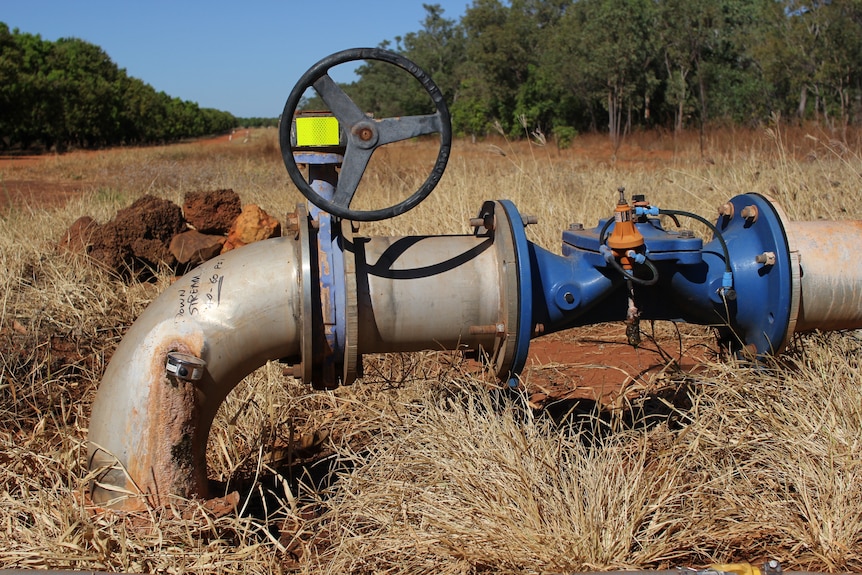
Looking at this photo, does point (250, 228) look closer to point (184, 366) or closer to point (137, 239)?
point (137, 239)

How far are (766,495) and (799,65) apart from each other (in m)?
17.4

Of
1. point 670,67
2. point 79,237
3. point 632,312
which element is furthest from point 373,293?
point 670,67

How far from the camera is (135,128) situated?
32.8 m

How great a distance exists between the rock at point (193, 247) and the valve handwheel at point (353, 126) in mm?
2798

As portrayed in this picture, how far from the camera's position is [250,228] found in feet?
14.7

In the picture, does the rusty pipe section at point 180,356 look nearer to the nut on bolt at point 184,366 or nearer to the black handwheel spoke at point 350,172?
the nut on bolt at point 184,366

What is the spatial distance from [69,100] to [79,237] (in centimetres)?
2511

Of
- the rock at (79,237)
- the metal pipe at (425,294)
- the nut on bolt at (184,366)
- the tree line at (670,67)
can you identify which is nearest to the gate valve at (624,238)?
the metal pipe at (425,294)

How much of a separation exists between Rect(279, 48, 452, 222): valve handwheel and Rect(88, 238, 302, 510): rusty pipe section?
0.17 m

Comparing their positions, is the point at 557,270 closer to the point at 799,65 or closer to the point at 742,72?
the point at 799,65

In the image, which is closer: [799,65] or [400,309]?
[400,309]

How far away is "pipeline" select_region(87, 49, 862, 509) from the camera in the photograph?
170 cm

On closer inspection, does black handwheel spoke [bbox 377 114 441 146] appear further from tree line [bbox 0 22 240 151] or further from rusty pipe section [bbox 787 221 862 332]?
tree line [bbox 0 22 240 151]

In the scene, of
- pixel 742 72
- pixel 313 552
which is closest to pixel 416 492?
pixel 313 552
